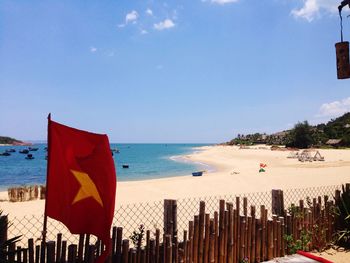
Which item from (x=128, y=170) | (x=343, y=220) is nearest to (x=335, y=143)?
(x=128, y=170)

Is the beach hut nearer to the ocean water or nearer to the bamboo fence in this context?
the ocean water

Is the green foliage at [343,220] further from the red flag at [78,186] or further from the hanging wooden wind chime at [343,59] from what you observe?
the red flag at [78,186]

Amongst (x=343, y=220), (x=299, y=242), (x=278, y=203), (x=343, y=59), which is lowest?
(x=299, y=242)

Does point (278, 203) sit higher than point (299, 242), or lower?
higher

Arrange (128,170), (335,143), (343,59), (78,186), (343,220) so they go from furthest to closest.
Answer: (335,143)
(128,170)
(343,220)
(343,59)
(78,186)

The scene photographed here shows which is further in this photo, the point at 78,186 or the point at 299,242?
the point at 299,242

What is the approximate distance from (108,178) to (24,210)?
424 inches

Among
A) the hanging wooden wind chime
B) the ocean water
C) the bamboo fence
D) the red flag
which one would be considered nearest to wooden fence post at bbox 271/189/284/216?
the bamboo fence

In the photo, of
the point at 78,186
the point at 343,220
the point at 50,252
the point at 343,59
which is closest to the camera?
the point at 78,186

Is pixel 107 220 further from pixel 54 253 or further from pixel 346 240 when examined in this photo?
pixel 346 240

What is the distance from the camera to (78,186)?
3.86 meters

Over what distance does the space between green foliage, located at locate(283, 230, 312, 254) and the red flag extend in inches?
150

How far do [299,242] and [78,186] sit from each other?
447 centimetres

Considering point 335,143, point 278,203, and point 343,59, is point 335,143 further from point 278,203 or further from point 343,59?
point 343,59
